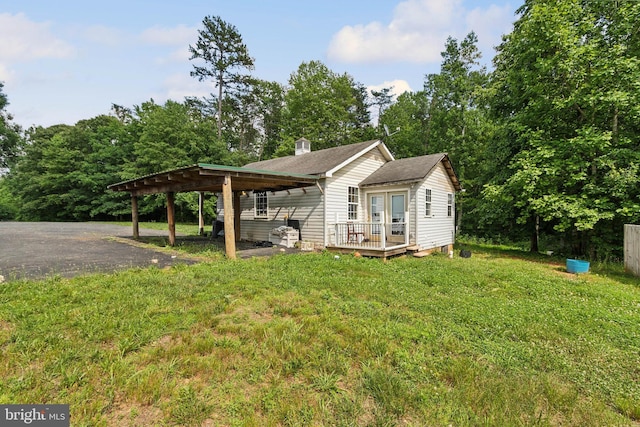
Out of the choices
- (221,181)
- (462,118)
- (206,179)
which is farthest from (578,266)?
(462,118)

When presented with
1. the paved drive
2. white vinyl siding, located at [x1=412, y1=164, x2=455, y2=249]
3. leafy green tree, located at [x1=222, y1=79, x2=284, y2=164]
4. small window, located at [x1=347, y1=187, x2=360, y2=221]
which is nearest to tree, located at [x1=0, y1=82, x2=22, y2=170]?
leafy green tree, located at [x1=222, y1=79, x2=284, y2=164]

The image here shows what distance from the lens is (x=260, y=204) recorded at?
1275 centimetres

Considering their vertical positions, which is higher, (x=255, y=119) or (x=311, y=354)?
(x=255, y=119)

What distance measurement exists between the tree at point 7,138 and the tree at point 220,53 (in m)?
24.1

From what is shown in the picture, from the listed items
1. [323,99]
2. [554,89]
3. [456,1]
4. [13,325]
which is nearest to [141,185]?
[13,325]

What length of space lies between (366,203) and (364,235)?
4.84ft

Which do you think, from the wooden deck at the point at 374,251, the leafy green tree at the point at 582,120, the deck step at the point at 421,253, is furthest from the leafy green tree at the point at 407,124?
the wooden deck at the point at 374,251

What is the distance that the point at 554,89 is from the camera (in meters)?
10.4

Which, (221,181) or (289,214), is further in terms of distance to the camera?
(289,214)

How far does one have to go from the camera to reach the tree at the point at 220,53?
26219 millimetres

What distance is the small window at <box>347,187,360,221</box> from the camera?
11.2 meters

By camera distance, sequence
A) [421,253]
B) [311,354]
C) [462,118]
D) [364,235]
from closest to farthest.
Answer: [311,354], [421,253], [364,235], [462,118]

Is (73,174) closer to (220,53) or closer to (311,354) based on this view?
(220,53)

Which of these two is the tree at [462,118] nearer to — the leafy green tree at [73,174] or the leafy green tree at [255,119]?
the leafy green tree at [255,119]
